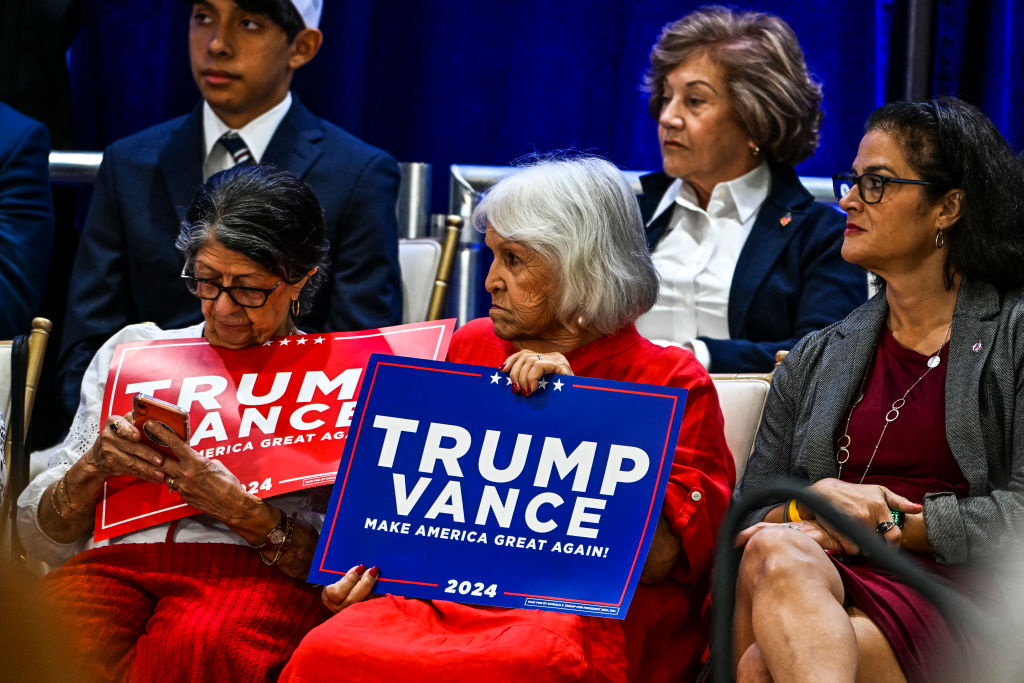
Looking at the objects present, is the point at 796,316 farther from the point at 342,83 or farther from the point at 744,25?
the point at 342,83

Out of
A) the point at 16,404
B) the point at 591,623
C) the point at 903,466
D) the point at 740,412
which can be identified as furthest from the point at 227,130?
the point at 903,466

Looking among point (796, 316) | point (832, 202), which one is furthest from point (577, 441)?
point (832, 202)

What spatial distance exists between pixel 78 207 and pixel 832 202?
2.41m

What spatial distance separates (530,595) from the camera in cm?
219

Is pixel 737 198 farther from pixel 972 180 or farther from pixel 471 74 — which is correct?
pixel 471 74

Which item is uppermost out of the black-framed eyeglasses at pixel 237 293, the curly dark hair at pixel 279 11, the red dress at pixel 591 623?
the curly dark hair at pixel 279 11

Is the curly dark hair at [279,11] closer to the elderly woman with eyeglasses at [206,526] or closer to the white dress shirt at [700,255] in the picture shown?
the elderly woman with eyeglasses at [206,526]

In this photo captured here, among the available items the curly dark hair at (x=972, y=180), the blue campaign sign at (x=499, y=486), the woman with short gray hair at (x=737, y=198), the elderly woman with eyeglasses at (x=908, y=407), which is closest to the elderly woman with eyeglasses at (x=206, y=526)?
the blue campaign sign at (x=499, y=486)

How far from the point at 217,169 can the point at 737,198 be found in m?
1.40

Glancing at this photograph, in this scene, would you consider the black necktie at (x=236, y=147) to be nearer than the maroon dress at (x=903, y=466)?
No

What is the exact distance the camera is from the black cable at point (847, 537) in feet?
4.06

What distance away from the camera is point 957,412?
2.44 m

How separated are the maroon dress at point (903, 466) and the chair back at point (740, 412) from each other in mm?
288

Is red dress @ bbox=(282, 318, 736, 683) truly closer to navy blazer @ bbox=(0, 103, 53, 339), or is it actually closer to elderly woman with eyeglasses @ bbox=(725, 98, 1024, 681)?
elderly woman with eyeglasses @ bbox=(725, 98, 1024, 681)
